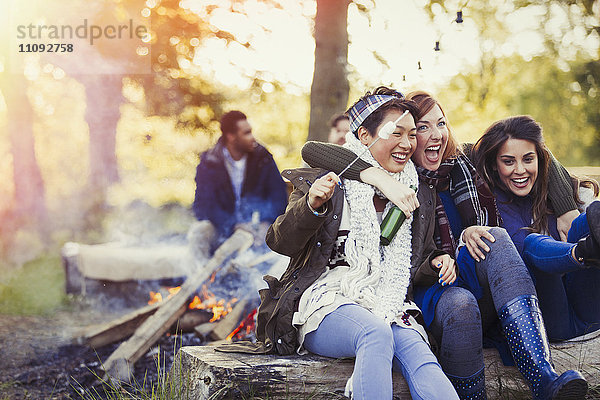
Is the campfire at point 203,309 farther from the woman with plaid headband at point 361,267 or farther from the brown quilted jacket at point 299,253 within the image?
the woman with plaid headband at point 361,267

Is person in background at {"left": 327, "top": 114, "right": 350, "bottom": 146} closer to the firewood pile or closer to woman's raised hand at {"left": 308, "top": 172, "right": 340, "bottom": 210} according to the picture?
the firewood pile

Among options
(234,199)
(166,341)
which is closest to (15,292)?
(166,341)

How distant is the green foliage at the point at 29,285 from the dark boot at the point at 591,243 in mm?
4669

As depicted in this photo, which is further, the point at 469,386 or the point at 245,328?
the point at 245,328

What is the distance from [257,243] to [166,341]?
3.81 ft

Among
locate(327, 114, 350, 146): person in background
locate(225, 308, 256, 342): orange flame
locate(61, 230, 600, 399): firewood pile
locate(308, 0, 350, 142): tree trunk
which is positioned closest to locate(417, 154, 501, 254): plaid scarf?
locate(61, 230, 600, 399): firewood pile

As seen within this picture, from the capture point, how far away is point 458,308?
2.55 metres

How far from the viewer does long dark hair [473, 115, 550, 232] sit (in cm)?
311

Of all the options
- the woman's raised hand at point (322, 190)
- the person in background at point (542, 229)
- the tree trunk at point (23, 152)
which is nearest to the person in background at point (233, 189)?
the tree trunk at point (23, 152)

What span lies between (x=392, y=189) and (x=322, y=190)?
14.1 inches

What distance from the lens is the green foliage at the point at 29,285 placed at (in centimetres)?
581

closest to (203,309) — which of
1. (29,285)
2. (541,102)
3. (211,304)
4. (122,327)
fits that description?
(211,304)

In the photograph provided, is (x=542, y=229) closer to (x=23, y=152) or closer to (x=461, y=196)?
(x=461, y=196)

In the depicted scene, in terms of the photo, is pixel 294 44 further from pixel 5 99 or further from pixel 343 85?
pixel 5 99
